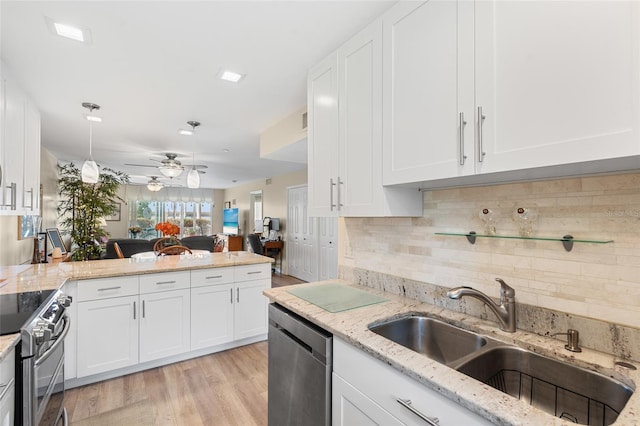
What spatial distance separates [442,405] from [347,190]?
1.13 m

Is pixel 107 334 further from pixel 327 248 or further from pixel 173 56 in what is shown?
pixel 327 248

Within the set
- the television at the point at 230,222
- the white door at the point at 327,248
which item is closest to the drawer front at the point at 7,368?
the white door at the point at 327,248

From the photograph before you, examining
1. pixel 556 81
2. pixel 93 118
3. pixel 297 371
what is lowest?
pixel 297 371

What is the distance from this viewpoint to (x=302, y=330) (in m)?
1.46

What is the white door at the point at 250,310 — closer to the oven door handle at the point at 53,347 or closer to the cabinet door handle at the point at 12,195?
the oven door handle at the point at 53,347

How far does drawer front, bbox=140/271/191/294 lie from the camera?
2.56 meters

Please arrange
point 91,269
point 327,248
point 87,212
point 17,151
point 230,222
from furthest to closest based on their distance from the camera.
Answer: point 230,222 < point 327,248 < point 87,212 < point 91,269 < point 17,151

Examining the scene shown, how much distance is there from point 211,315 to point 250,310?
0.40m

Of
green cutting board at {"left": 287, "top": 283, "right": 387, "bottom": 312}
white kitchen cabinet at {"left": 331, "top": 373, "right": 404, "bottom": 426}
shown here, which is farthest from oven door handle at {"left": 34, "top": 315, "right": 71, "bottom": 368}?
white kitchen cabinet at {"left": 331, "top": 373, "right": 404, "bottom": 426}

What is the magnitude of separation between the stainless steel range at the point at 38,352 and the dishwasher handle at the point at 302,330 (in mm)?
1066

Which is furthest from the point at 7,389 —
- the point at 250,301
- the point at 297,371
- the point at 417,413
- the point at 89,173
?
the point at 89,173

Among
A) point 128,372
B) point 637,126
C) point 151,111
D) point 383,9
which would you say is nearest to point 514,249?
point 637,126

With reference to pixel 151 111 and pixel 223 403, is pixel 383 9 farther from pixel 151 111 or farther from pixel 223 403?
pixel 223 403

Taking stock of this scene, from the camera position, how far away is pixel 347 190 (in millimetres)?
1737
